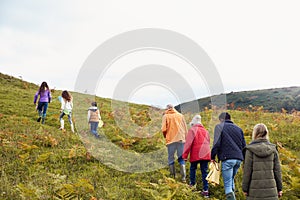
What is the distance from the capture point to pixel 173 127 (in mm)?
10203

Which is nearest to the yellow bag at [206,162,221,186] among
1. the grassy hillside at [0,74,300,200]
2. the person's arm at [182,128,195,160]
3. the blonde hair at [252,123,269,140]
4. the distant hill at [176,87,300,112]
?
the grassy hillside at [0,74,300,200]

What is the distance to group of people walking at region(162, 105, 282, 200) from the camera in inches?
287

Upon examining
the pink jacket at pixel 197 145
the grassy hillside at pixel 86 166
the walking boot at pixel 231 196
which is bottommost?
the walking boot at pixel 231 196

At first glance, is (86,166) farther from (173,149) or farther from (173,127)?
(173,127)

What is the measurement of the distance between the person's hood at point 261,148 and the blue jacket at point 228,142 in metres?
1.06

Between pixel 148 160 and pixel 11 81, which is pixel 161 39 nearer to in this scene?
pixel 148 160

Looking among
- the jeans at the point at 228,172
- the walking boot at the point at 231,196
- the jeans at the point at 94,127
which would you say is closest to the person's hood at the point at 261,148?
the jeans at the point at 228,172

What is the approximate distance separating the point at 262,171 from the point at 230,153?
1.29m

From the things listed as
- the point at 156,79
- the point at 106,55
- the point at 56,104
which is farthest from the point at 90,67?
the point at 56,104

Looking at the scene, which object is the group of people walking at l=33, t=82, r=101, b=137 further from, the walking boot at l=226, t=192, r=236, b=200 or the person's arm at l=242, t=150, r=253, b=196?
the person's arm at l=242, t=150, r=253, b=196

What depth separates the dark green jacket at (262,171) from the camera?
23.8 feet

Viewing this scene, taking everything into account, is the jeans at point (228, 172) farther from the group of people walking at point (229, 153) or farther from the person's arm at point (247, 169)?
the person's arm at point (247, 169)

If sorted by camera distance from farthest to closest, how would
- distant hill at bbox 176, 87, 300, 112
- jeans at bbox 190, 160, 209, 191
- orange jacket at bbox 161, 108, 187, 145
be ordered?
distant hill at bbox 176, 87, 300, 112 → orange jacket at bbox 161, 108, 187, 145 → jeans at bbox 190, 160, 209, 191

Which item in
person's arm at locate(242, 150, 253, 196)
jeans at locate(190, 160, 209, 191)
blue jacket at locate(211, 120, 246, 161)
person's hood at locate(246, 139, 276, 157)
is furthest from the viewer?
jeans at locate(190, 160, 209, 191)
